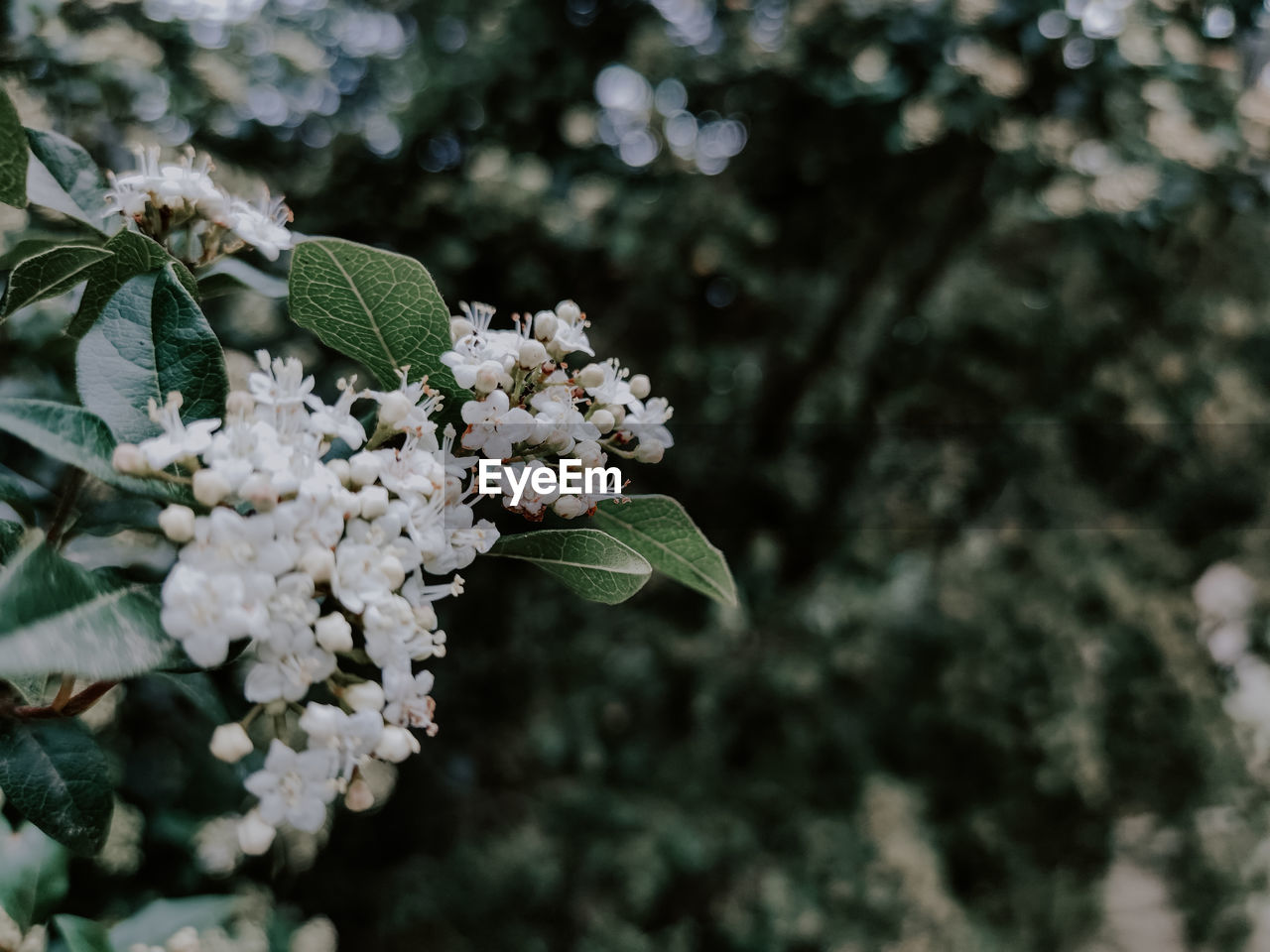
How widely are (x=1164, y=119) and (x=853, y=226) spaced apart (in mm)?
642

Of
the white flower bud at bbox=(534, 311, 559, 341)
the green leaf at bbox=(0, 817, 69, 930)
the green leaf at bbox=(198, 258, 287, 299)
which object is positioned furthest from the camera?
the green leaf at bbox=(0, 817, 69, 930)

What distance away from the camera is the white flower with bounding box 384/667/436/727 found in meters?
0.50

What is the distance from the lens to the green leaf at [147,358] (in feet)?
1.72

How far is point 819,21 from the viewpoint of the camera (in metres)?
1.80

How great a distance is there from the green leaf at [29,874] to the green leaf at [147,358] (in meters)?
0.60

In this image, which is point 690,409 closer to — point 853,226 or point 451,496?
point 853,226

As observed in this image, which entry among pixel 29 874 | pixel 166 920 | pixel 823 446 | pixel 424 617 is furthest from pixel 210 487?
pixel 823 446

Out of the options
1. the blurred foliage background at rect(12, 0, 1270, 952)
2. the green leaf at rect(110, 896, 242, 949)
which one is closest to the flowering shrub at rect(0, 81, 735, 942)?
the green leaf at rect(110, 896, 242, 949)

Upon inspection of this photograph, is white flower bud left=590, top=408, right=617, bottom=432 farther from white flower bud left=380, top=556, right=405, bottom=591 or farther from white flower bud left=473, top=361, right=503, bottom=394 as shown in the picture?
white flower bud left=380, top=556, right=405, bottom=591

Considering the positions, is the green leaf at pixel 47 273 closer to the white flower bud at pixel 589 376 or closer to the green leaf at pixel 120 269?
the green leaf at pixel 120 269

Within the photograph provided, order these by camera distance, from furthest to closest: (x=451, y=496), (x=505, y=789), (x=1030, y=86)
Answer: (x=505, y=789)
(x=1030, y=86)
(x=451, y=496)

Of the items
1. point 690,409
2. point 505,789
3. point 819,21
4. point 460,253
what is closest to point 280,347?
point 460,253

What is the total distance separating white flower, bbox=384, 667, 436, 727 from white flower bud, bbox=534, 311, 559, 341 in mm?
→ 245

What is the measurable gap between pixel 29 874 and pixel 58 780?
1.22ft
